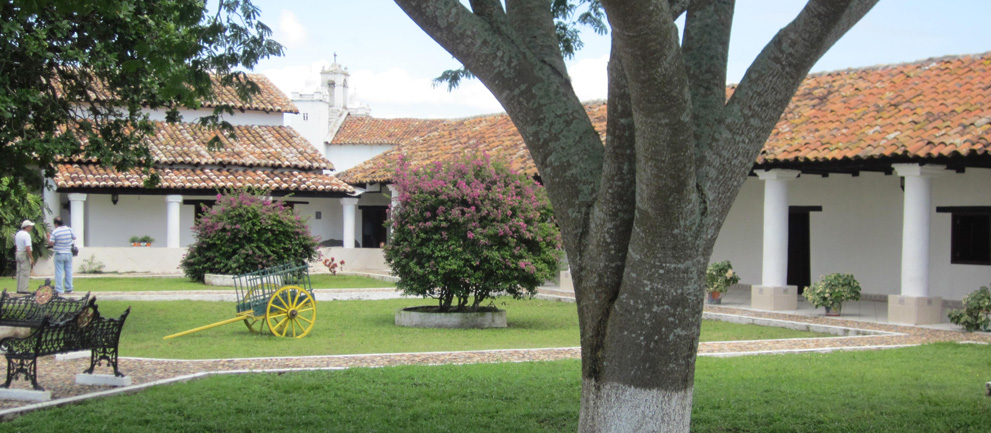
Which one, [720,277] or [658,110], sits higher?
[658,110]

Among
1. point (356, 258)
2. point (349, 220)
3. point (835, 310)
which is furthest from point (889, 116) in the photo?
point (349, 220)

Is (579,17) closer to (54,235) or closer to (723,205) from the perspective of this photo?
(723,205)

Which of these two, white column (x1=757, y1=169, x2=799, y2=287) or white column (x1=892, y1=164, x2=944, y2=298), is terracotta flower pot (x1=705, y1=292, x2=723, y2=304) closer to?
white column (x1=757, y1=169, x2=799, y2=287)

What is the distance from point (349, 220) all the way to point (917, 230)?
1711 cm

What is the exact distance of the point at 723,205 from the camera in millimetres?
4234

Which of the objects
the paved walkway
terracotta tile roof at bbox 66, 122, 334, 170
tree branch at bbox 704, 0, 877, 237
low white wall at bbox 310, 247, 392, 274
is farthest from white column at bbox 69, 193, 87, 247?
tree branch at bbox 704, 0, 877, 237

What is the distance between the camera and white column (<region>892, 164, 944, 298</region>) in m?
13.0

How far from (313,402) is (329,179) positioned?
19462mm

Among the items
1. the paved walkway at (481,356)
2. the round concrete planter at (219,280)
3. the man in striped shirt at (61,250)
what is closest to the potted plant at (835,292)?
the paved walkway at (481,356)

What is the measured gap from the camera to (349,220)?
1046 inches

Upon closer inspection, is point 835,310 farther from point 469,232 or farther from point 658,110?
point 658,110

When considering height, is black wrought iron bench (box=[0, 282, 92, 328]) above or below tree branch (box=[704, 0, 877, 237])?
below

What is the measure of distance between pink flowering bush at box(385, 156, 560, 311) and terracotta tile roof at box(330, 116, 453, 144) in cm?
3231

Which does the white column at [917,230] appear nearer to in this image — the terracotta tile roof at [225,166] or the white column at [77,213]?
the terracotta tile roof at [225,166]
